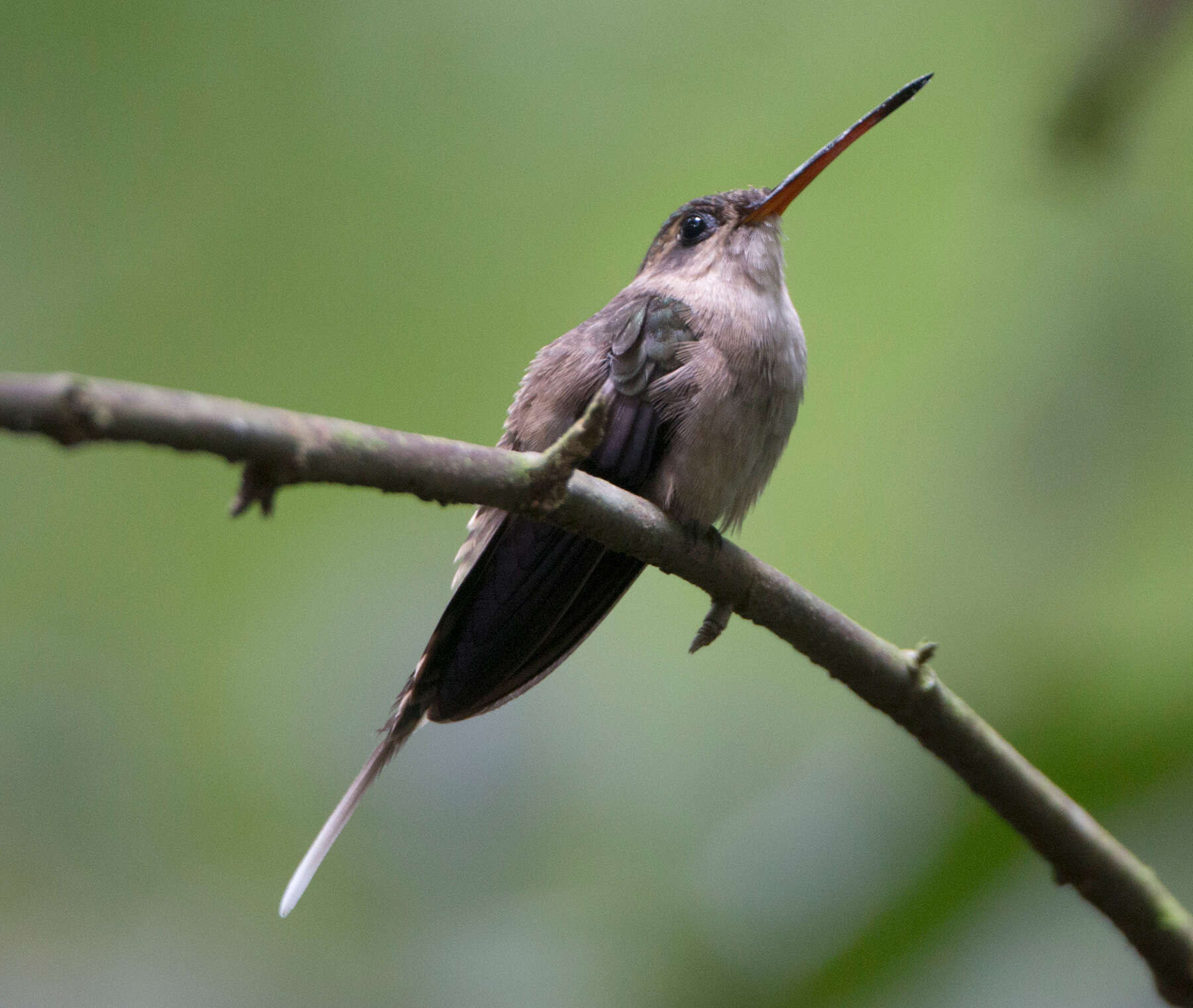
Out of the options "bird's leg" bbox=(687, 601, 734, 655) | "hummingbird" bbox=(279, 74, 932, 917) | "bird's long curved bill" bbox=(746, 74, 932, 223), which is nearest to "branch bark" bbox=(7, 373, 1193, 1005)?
"bird's leg" bbox=(687, 601, 734, 655)

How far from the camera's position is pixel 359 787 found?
2.64m

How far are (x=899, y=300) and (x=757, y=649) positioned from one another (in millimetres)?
1535

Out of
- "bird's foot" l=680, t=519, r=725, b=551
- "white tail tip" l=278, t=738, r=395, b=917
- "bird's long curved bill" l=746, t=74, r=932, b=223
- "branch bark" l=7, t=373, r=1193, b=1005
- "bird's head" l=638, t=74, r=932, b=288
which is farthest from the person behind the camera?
"bird's head" l=638, t=74, r=932, b=288

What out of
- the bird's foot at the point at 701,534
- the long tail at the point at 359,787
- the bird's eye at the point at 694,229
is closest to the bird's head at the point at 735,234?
the bird's eye at the point at 694,229

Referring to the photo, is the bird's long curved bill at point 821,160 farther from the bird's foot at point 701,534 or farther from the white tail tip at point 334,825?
the white tail tip at point 334,825

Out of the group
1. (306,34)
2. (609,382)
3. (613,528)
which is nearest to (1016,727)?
(609,382)

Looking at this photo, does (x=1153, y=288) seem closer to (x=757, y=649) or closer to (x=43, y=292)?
(x=757, y=649)

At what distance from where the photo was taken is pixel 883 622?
13.7ft

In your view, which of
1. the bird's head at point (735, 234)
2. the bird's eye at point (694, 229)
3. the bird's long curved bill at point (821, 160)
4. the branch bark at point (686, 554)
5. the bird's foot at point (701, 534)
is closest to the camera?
the branch bark at point (686, 554)

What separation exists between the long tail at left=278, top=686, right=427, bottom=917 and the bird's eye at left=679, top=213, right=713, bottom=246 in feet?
5.53

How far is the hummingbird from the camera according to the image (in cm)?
258

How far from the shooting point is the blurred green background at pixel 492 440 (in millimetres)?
3473

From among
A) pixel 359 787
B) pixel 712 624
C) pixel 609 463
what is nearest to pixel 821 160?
pixel 609 463

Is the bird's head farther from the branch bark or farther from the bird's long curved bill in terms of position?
the branch bark
